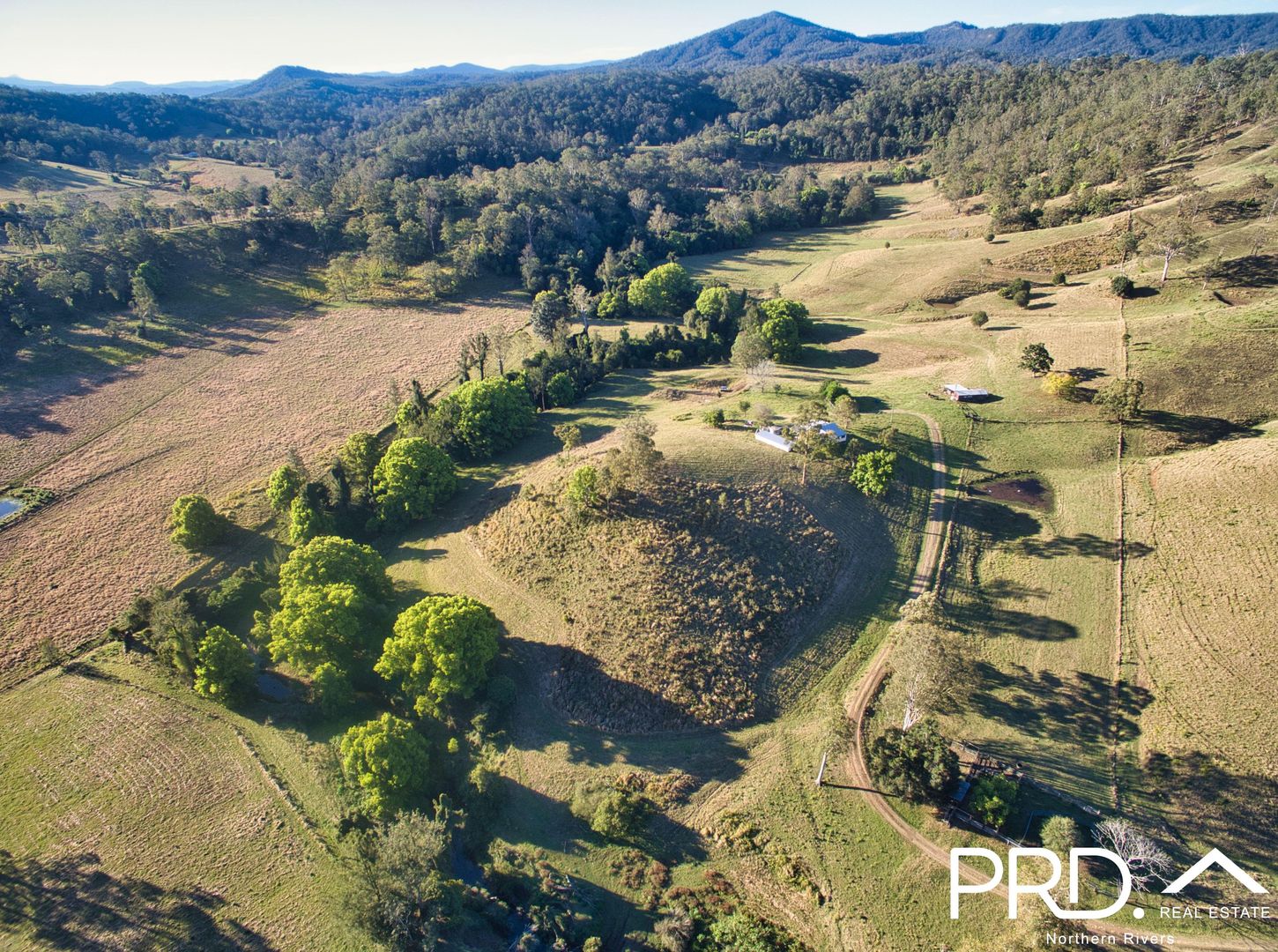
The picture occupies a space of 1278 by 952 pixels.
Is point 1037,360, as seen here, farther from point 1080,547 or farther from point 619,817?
point 619,817

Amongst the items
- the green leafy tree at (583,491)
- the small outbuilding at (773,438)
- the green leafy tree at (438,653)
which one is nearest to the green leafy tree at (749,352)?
the small outbuilding at (773,438)

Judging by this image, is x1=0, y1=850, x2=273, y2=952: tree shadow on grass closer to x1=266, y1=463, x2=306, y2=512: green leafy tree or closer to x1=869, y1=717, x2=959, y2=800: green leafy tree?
x1=266, y1=463, x2=306, y2=512: green leafy tree

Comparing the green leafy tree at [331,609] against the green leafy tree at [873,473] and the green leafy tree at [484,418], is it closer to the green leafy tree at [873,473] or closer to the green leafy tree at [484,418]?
the green leafy tree at [484,418]

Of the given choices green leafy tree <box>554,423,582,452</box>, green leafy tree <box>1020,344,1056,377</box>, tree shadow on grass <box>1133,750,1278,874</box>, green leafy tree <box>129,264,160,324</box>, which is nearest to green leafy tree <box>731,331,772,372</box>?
green leafy tree <box>554,423,582,452</box>

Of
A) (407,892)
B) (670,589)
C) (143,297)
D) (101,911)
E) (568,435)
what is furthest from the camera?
(143,297)

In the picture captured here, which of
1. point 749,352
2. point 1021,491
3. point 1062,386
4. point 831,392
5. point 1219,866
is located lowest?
point 1219,866

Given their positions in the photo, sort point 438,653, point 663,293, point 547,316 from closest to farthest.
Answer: point 438,653 → point 547,316 → point 663,293

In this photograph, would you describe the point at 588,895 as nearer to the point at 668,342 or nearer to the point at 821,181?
the point at 668,342

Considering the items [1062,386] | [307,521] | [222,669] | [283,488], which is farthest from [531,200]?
[222,669]
